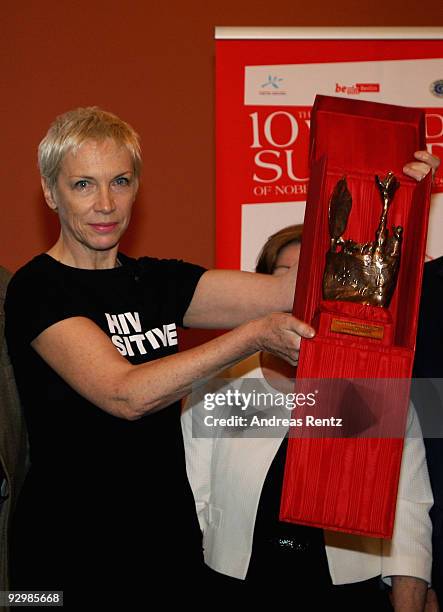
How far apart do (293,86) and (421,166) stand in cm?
99

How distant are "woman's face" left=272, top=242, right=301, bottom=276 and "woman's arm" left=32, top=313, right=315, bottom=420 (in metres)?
0.72

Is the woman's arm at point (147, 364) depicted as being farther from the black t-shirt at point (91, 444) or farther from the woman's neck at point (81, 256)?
the woman's neck at point (81, 256)

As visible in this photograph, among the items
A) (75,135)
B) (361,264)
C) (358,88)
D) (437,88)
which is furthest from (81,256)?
(437,88)

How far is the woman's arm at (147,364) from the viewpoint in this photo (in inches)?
57.4

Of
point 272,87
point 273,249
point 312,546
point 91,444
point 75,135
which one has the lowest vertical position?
point 312,546

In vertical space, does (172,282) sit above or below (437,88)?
below

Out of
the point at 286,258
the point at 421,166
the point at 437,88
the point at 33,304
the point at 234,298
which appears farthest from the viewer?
the point at 437,88

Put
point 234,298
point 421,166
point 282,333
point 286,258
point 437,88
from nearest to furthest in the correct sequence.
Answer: point 282,333
point 421,166
point 234,298
point 286,258
point 437,88

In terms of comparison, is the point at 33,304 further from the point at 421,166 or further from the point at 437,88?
the point at 437,88

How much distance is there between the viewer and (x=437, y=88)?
256 cm

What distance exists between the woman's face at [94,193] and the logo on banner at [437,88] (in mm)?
1280

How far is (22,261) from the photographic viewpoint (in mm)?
3035

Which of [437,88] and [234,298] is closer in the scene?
[234,298]

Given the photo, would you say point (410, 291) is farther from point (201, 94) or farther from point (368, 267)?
point (201, 94)
